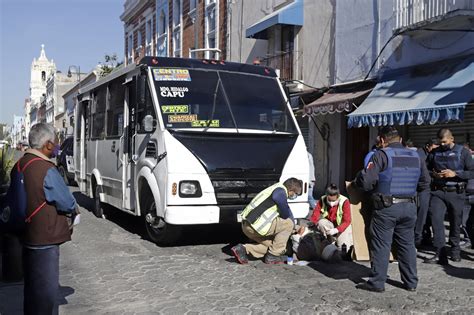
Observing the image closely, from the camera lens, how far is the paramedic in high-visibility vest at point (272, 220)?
21.4 feet

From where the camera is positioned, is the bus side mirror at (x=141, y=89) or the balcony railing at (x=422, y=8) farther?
the balcony railing at (x=422, y=8)

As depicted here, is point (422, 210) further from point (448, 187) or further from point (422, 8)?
point (422, 8)

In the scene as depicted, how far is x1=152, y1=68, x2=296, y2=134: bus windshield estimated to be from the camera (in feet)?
24.6

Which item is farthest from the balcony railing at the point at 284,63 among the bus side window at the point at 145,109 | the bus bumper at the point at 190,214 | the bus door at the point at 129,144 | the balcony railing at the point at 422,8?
the bus bumper at the point at 190,214

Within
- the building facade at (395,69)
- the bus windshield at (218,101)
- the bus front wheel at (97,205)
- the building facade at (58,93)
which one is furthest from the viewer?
the building facade at (58,93)

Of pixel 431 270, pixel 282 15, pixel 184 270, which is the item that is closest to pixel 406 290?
pixel 431 270

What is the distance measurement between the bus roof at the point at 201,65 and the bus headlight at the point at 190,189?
1897mm

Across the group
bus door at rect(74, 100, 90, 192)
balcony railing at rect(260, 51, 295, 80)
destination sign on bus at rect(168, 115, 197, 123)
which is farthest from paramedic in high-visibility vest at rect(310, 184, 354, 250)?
balcony railing at rect(260, 51, 295, 80)

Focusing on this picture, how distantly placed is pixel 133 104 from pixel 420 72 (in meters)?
6.85

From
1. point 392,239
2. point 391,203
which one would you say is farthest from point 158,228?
point 391,203

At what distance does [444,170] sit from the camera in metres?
6.69

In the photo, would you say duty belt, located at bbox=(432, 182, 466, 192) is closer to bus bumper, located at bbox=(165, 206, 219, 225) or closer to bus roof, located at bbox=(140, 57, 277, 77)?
bus bumper, located at bbox=(165, 206, 219, 225)

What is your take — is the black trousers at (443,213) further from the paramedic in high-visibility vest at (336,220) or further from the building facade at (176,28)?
the building facade at (176,28)

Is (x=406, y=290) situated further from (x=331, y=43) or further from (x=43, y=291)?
(x=331, y=43)
